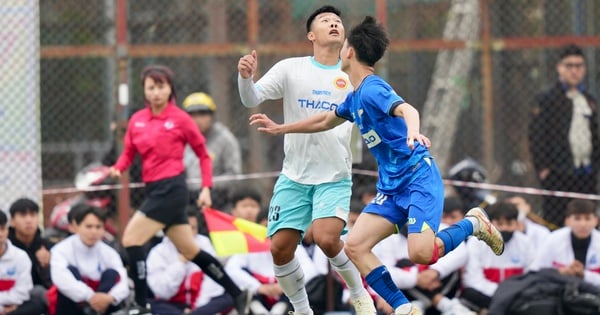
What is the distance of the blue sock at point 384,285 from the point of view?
27.6ft

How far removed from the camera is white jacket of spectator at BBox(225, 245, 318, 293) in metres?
11.4

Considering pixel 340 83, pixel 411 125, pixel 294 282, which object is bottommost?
pixel 294 282

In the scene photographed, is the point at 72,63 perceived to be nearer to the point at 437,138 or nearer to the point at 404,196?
the point at 437,138

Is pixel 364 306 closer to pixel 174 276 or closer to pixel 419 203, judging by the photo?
pixel 419 203

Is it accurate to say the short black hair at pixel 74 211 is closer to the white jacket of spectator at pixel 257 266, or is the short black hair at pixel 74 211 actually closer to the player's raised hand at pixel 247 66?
the white jacket of spectator at pixel 257 266

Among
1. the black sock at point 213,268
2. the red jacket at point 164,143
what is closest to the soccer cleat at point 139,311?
the black sock at point 213,268

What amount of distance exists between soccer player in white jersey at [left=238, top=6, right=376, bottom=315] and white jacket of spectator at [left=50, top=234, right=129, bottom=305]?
97.1 inches

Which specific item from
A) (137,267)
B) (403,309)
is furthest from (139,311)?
(403,309)

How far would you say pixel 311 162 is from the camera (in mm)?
8875

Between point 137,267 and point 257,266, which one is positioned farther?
point 257,266

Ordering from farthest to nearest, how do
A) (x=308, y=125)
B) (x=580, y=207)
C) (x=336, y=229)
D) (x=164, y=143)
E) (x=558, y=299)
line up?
(x=580, y=207) < (x=558, y=299) < (x=164, y=143) < (x=336, y=229) < (x=308, y=125)

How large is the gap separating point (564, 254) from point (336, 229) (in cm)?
332

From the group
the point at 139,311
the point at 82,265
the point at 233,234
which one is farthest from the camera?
the point at 233,234

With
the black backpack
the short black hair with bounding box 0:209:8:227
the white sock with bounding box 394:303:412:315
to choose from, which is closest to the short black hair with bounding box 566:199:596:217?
the black backpack
